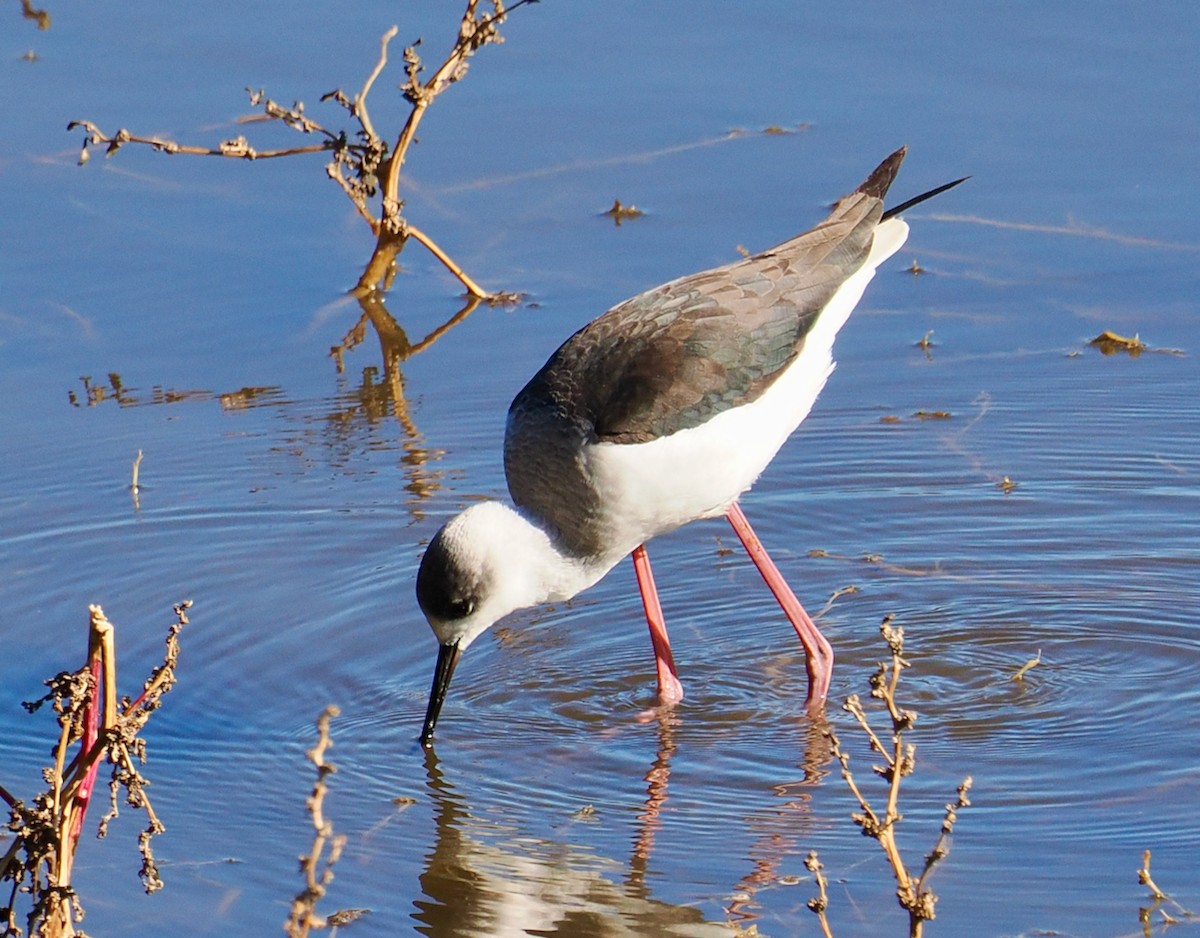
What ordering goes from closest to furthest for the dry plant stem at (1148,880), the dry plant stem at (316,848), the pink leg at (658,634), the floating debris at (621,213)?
the dry plant stem at (316,848) → the dry plant stem at (1148,880) → the pink leg at (658,634) → the floating debris at (621,213)

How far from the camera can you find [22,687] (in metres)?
6.12

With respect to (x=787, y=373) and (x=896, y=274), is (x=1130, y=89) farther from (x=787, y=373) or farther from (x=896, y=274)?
(x=787, y=373)

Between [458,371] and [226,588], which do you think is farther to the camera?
[458,371]

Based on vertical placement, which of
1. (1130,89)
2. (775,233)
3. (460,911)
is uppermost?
(1130,89)

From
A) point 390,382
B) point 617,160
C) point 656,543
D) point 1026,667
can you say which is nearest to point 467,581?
point 656,543

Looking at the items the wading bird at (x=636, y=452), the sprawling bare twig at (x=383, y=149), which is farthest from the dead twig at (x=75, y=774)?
the sprawling bare twig at (x=383, y=149)

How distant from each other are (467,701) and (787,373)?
4.95 feet

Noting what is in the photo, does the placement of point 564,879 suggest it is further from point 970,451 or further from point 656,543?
point 970,451

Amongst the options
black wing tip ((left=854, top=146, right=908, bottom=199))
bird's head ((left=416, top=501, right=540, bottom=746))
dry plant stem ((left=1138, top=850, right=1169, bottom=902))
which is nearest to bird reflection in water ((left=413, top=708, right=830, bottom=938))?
bird's head ((left=416, top=501, right=540, bottom=746))

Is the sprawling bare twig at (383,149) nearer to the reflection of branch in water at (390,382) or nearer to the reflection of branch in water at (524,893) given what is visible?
the reflection of branch in water at (390,382)

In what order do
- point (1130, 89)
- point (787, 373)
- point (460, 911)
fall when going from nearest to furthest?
point (460, 911), point (787, 373), point (1130, 89)

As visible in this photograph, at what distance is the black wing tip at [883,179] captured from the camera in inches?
282

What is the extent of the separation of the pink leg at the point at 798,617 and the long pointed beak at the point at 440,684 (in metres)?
1.08

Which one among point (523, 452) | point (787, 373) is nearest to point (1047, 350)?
point (787, 373)
